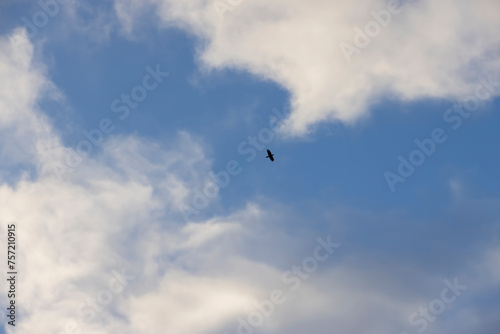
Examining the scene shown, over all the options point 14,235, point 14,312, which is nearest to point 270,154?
point 14,235

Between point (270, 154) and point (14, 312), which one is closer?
point (14, 312)

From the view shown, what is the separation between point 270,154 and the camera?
10950 cm

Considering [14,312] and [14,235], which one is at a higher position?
[14,235]

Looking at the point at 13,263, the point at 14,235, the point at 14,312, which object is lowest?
the point at 14,312

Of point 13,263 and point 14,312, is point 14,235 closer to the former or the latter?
point 13,263

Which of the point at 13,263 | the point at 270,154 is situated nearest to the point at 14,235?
the point at 13,263

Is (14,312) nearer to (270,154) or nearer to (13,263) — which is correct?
(13,263)

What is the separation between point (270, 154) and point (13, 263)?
3369 inches

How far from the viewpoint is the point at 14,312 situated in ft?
300

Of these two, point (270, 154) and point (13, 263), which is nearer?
point (13, 263)

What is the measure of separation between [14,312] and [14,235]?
2428cm

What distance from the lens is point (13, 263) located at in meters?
87.0

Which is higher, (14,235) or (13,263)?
(14,235)

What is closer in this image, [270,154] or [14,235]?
[14,235]
